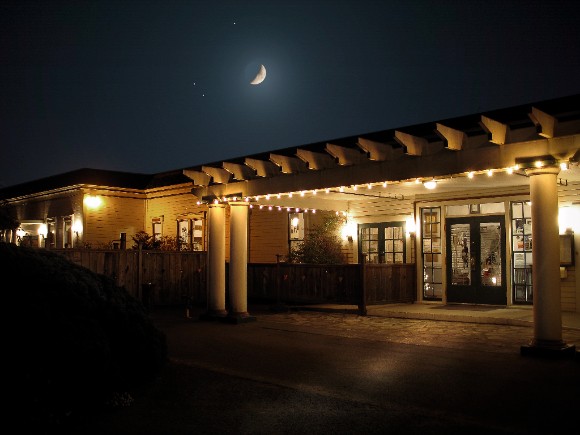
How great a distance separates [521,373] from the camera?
8.39 m

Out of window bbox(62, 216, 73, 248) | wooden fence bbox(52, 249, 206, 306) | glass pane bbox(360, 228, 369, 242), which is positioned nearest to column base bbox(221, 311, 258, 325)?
wooden fence bbox(52, 249, 206, 306)

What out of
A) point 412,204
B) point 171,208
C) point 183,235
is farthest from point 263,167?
point 171,208

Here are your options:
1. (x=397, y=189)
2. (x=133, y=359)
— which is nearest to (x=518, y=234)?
(x=397, y=189)

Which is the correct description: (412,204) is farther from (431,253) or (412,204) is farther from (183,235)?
(183,235)

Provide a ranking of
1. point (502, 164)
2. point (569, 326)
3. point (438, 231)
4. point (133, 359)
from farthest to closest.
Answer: point (438, 231) < point (569, 326) < point (502, 164) < point (133, 359)

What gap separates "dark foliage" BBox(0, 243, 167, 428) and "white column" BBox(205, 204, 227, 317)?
6.93m

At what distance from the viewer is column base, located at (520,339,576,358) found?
9.30 meters

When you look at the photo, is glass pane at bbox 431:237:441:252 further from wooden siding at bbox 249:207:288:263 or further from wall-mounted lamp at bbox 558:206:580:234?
wooden siding at bbox 249:207:288:263

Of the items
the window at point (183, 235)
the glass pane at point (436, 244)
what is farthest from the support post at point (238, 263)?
the window at point (183, 235)

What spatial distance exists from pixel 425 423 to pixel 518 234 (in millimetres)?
10299

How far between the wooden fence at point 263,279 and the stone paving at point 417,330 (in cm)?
96

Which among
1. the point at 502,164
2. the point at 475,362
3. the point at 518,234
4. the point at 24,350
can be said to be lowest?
the point at 475,362

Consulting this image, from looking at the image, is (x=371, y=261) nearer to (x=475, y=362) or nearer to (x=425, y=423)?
(x=475, y=362)

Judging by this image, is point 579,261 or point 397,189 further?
point 397,189
